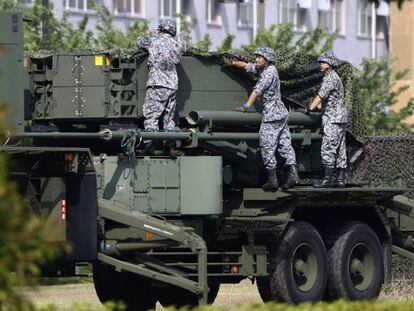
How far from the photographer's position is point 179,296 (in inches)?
733

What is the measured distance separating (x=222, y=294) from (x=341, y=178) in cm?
475

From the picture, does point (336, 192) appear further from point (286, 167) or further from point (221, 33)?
point (221, 33)

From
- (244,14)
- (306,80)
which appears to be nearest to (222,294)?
(306,80)

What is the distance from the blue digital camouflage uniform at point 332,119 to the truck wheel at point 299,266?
2.96 ft

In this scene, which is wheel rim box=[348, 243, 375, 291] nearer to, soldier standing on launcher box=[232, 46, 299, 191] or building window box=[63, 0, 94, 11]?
soldier standing on launcher box=[232, 46, 299, 191]

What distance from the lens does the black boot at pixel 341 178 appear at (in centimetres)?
1855

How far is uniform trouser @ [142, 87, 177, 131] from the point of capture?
55.6 ft

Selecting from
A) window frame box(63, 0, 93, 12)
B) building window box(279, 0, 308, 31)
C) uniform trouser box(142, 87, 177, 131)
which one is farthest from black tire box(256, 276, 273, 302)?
building window box(279, 0, 308, 31)

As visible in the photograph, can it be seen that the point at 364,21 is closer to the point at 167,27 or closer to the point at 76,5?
the point at 76,5

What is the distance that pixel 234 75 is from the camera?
18031 mm

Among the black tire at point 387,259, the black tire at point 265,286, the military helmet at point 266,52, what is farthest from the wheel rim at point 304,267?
the military helmet at point 266,52

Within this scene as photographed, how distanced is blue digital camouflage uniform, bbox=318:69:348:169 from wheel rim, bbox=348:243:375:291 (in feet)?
3.74

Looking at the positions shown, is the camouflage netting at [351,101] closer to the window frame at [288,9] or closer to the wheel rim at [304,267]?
the wheel rim at [304,267]

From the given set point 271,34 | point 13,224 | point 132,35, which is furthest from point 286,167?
point 271,34
